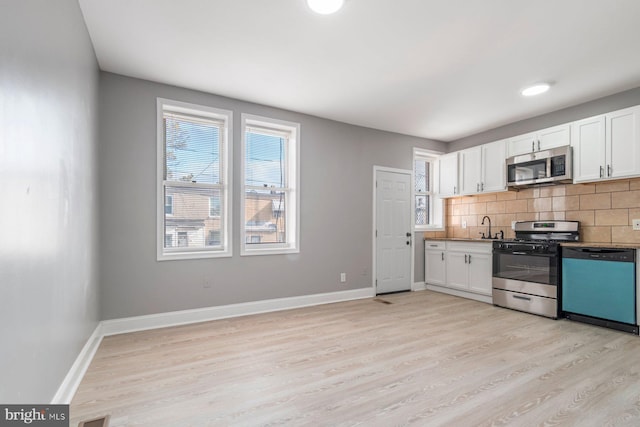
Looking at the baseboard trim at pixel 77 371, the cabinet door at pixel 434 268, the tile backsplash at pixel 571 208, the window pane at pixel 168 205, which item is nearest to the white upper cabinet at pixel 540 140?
the tile backsplash at pixel 571 208

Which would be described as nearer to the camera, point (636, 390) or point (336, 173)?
point (636, 390)

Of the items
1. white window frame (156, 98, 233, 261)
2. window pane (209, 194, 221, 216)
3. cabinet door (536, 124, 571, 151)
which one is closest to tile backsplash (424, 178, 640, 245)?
cabinet door (536, 124, 571, 151)

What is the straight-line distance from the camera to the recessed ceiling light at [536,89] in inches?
138

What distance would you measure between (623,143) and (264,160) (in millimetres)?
4200

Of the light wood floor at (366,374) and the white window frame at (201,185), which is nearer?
the light wood floor at (366,374)

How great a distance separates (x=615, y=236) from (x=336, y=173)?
354 cm

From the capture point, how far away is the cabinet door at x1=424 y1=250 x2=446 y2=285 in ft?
17.4

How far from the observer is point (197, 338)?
3.15 metres

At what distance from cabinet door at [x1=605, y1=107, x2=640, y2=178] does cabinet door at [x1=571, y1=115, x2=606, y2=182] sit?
6cm

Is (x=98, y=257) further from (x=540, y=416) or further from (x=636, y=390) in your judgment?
(x=636, y=390)

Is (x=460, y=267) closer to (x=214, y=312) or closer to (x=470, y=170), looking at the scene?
(x=470, y=170)

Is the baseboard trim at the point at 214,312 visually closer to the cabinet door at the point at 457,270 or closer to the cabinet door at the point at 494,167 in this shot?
the cabinet door at the point at 457,270

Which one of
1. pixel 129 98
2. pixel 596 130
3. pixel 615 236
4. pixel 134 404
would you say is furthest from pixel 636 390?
pixel 129 98

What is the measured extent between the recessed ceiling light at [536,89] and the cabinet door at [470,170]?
138 centimetres
